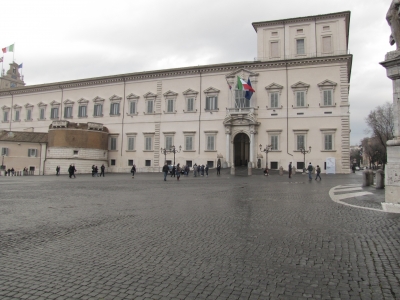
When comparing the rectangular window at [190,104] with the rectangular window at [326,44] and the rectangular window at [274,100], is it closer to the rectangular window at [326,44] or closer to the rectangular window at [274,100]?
the rectangular window at [274,100]

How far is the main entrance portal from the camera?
1670 inches

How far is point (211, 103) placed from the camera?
41.3 metres

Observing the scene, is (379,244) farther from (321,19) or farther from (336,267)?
(321,19)

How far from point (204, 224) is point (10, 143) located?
44.1 metres

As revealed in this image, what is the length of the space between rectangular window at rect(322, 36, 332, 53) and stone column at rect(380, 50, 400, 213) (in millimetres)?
31678

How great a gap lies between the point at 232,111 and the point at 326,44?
1388cm

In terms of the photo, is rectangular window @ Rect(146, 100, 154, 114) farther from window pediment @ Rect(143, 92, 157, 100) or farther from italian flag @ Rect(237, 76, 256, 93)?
italian flag @ Rect(237, 76, 256, 93)

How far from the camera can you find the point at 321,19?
38344 millimetres

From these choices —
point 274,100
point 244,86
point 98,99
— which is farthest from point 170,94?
point 274,100

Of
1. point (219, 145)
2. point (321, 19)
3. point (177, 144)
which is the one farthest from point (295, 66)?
point (177, 144)

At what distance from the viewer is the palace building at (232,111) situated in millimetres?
36719

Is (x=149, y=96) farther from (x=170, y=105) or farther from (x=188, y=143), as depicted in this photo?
(x=188, y=143)

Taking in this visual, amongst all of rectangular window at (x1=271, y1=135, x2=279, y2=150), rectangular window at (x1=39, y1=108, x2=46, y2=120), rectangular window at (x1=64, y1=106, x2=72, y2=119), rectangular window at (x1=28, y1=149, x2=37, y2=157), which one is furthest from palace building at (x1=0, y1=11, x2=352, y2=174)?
rectangular window at (x1=39, y1=108, x2=46, y2=120)

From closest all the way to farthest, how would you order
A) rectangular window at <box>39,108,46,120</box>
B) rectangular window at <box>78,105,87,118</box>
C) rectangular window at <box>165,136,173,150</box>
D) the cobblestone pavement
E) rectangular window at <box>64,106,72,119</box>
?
the cobblestone pavement → rectangular window at <box>165,136,173,150</box> → rectangular window at <box>78,105,87,118</box> → rectangular window at <box>64,106,72,119</box> → rectangular window at <box>39,108,46,120</box>
